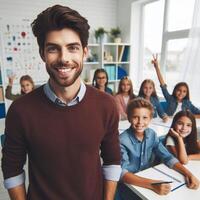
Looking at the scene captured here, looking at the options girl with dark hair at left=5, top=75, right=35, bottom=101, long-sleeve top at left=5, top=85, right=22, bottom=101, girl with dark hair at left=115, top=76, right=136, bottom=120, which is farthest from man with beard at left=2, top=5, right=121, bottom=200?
long-sleeve top at left=5, top=85, right=22, bottom=101

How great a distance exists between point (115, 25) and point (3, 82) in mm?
2548

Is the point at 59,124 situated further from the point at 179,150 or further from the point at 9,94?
the point at 9,94

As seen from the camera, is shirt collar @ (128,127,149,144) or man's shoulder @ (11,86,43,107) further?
shirt collar @ (128,127,149,144)

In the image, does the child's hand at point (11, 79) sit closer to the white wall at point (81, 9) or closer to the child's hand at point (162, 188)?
the white wall at point (81, 9)

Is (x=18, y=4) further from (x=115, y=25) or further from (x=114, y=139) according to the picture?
(x=114, y=139)

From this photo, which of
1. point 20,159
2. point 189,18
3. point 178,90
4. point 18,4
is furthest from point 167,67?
point 20,159

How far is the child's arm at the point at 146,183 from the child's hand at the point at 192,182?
0.16 m

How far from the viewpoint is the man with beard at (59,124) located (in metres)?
0.77

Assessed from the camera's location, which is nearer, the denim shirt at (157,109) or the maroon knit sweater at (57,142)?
the maroon knit sweater at (57,142)

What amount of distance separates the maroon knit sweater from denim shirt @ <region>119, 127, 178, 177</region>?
578 millimetres

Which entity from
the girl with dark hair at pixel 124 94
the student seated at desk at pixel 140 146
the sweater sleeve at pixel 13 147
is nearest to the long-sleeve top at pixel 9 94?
the girl with dark hair at pixel 124 94

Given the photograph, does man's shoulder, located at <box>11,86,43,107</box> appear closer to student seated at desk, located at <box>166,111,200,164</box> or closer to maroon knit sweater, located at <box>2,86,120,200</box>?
maroon knit sweater, located at <box>2,86,120,200</box>

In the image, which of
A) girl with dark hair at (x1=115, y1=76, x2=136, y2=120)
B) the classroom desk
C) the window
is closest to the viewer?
the classroom desk

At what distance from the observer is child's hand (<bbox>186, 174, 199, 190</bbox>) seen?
47.3 inches
